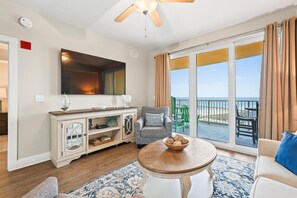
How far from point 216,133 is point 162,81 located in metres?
1.95

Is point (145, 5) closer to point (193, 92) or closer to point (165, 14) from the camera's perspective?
point (165, 14)

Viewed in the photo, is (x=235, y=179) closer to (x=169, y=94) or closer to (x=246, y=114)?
(x=246, y=114)

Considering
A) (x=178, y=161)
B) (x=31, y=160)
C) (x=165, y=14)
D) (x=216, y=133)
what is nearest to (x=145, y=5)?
(x=165, y=14)

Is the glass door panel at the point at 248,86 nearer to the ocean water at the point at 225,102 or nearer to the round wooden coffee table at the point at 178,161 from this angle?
the ocean water at the point at 225,102

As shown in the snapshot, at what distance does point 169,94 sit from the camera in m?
3.67

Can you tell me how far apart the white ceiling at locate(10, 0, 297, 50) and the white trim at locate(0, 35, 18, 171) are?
0.70 m

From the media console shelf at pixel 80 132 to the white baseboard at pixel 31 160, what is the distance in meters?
0.15

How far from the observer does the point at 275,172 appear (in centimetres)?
124

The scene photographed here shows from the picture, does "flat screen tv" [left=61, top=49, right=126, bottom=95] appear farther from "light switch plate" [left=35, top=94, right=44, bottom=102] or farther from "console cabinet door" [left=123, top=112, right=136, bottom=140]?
"console cabinet door" [left=123, top=112, right=136, bottom=140]

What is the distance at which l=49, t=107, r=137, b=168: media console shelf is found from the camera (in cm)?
219

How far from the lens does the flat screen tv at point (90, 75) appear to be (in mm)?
2559

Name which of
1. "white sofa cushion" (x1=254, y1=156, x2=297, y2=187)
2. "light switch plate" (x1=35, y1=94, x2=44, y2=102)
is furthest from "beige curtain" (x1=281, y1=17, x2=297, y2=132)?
"light switch plate" (x1=35, y1=94, x2=44, y2=102)

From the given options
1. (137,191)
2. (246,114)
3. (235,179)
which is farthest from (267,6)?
(137,191)

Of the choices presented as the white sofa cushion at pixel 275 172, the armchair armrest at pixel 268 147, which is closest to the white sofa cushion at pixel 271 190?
the white sofa cushion at pixel 275 172
